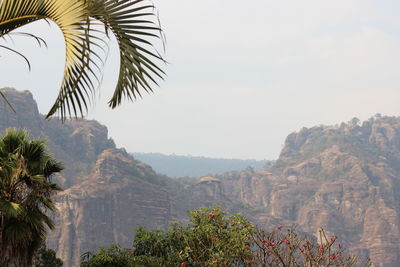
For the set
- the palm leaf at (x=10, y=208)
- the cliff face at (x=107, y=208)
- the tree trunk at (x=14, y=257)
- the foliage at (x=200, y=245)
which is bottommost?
the cliff face at (x=107, y=208)

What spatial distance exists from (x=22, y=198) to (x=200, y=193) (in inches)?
5905

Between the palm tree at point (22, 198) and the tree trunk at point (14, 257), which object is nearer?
the palm tree at point (22, 198)

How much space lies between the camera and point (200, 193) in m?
158

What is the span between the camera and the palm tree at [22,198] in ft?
27.3

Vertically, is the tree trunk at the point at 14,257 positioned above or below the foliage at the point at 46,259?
above

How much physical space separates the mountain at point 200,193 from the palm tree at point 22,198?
304 feet

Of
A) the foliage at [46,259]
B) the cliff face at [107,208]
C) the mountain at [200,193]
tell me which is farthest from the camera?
the mountain at [200,193]

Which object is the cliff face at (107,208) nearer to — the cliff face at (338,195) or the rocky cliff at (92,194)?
the rocky cliff at (92,194)

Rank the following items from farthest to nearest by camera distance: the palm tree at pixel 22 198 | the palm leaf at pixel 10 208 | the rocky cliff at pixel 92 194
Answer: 1. the rocky cliff at pixel 92 194
2. the palm tree at pixel 22 198
3. the palm leaf at pixel 10 208

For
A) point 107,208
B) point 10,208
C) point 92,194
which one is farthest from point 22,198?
point 107,208

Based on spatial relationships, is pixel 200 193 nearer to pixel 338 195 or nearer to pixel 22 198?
pixel 338 195

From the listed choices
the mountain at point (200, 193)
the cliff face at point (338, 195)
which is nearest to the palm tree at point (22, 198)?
the mountain at point (200, 193)

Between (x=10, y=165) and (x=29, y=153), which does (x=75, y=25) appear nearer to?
(x=10, y=165)

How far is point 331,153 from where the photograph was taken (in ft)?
568
